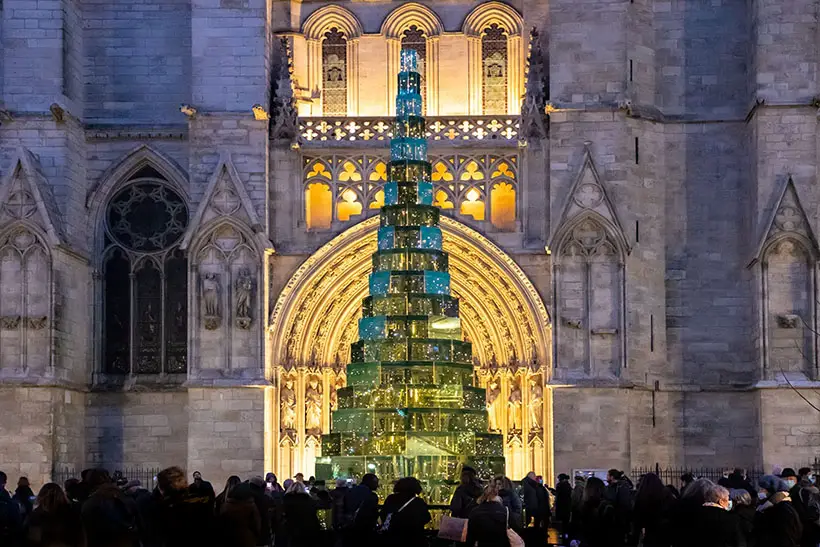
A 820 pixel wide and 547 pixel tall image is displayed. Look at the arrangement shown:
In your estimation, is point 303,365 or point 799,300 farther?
point 303,365

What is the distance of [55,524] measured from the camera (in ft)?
35.2

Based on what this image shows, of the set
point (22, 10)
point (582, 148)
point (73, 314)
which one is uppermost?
point (22, 10)

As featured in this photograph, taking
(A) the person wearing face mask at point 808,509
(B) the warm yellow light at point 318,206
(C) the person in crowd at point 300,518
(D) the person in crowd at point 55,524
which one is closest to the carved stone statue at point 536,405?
(B) the warm yellow light at point 318,206

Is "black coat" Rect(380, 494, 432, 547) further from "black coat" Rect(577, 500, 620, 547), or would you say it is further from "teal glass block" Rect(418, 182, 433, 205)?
"teal glass block" Rect(418, 182, 433, 205)

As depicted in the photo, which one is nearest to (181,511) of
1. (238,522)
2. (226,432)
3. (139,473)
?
(238,522)

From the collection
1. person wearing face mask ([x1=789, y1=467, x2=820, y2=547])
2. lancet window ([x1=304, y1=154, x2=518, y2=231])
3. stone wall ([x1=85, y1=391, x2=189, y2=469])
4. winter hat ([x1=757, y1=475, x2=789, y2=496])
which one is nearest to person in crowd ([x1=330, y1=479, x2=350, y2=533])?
winter hat ([x1=757, y1=475, x2=789, y2=496])

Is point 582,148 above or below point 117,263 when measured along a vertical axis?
above

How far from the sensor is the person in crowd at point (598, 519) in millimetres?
16078

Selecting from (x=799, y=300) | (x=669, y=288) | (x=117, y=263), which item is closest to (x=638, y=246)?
(x=669, y=288)

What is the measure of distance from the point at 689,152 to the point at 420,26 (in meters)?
5.22

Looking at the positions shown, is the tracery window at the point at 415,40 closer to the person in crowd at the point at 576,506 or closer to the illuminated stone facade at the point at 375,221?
the illuminated stone facade at the point at 375,221

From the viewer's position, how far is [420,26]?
29.0 m

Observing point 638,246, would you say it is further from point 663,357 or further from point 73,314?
point 73,314

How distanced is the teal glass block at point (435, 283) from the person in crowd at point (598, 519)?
12.4 ft
